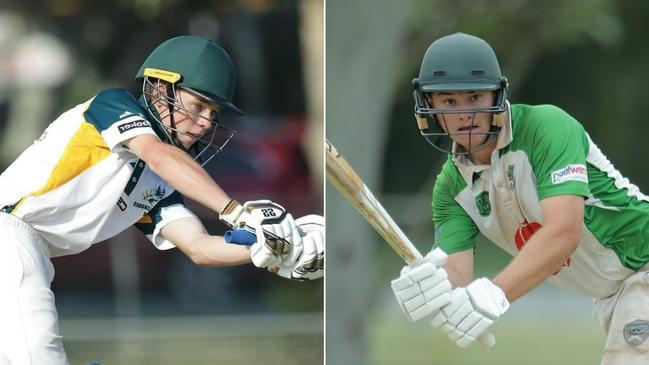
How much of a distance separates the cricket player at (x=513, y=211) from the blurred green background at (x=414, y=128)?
21.8ft

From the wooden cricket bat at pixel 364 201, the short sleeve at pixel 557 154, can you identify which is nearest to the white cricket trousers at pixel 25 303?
the wooden cricket bat at pixel 364 201

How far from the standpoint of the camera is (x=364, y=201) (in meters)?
5.80

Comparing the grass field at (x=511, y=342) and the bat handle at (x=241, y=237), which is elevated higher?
the bat handle at (x=241, y=237)

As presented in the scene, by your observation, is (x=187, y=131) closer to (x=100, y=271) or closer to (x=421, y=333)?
(x=421, y=333)

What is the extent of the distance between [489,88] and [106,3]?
12.0 metres

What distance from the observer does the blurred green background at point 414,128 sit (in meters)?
13.0

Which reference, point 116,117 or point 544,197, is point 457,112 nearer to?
point 544,197

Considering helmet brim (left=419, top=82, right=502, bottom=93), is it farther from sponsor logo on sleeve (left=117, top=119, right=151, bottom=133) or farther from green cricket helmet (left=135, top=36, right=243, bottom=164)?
sponsor logo on sleeve (left=117, top=119, right=151, bottom=133)

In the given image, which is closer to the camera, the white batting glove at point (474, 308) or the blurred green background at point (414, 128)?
the white batting glove at point (474, 308)

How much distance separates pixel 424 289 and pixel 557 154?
75 cm

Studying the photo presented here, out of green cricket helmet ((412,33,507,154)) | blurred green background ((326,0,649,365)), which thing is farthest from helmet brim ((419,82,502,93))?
blurred green background ((326,0,649,365))

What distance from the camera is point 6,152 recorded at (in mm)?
17359

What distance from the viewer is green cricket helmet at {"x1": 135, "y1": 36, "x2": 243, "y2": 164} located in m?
6.11

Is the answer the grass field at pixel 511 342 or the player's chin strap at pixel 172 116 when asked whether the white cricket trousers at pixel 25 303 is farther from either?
the grass field at pixel 511 342
